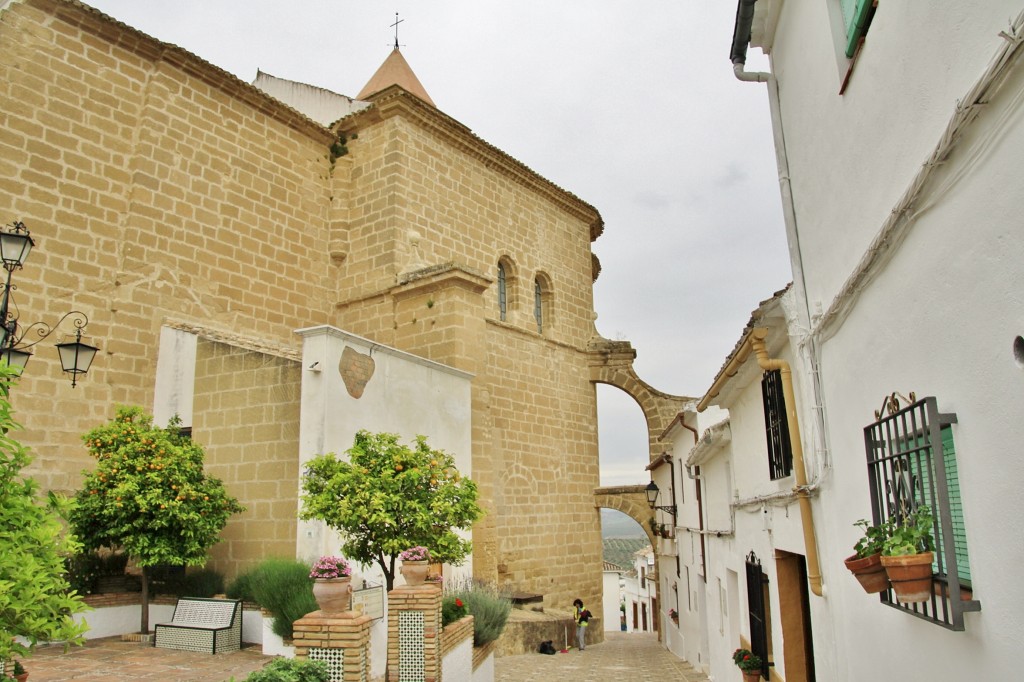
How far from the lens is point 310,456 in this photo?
8.69m

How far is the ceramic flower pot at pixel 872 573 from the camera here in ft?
10.9

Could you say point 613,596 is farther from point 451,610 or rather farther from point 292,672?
point 292,672

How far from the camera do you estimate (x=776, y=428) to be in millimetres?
6082

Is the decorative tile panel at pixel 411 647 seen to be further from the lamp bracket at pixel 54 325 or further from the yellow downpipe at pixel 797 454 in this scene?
the lamp bracket at pixel 54 325

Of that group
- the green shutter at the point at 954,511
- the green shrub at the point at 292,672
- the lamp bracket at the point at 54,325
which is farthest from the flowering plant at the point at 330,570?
the lamp bracket at the point at 54,325

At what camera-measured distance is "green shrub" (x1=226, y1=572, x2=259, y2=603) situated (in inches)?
332

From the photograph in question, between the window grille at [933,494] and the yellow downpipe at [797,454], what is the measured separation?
1.42 m

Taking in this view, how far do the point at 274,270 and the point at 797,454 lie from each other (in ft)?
33.8

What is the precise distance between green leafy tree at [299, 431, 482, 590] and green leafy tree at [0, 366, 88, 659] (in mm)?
3931

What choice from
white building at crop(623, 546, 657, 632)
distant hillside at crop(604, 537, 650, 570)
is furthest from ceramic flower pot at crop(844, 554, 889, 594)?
distant hillside at crop(604, 537, 650, 570)

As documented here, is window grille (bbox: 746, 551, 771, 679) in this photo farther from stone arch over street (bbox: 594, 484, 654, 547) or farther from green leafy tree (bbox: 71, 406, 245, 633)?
stone arch over street (bbox: 594, 484, 654, 547)

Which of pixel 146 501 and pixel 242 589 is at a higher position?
pixel 146 501

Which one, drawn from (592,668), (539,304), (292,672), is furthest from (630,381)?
(292,672)

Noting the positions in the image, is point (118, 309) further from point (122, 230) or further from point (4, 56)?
point (4, 56)
